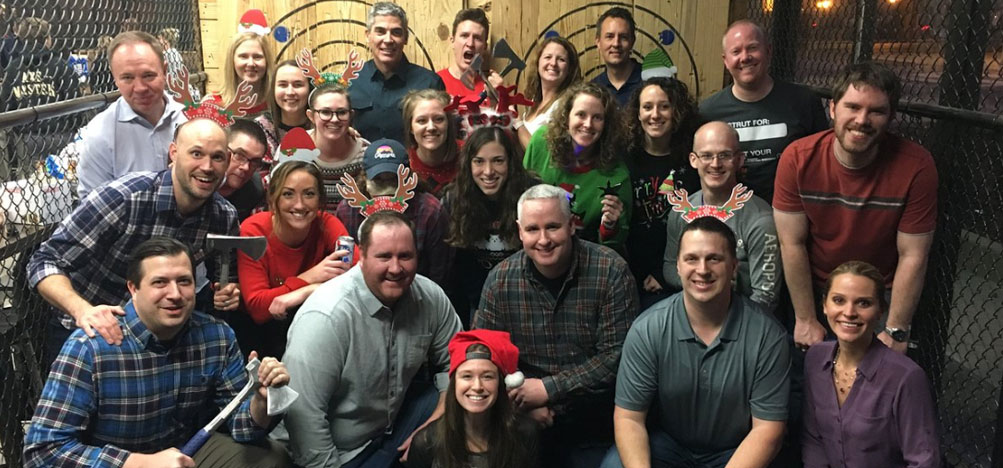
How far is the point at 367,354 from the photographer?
2863mm

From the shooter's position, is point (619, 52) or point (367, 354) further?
point (619, 52)

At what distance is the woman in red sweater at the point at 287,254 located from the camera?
314 centimetres

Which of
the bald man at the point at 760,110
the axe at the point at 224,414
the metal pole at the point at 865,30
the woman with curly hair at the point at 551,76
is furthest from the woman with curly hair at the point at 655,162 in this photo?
the axe at the point at 224,414

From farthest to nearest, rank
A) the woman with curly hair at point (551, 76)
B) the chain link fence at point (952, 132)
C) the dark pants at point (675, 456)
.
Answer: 1. the woman with curly hair at point (551, 76)
2. the chain link fence at point (952, 132)
3. the dark pants at point (675, 456)

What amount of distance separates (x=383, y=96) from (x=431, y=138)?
35.7 inches

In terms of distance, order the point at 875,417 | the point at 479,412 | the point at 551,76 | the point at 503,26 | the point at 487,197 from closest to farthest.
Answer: the point at 875,417, the point at 479,412, the point at 487,197, the point at 551,76, the point at 503,26

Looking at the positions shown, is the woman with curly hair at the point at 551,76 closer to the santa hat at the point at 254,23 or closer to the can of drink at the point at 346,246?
the can of drink at the point at 346,246

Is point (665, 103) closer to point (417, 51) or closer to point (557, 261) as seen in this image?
point (557, 261)

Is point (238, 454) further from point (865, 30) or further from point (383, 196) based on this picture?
point (865, 30)

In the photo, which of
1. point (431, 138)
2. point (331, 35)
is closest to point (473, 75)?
point (431, 138)

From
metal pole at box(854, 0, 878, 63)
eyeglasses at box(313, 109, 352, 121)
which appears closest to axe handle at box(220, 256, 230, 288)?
eyeglasses at box(313, 109, 352, 121)

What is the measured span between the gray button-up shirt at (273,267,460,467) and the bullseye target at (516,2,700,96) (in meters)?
2.82

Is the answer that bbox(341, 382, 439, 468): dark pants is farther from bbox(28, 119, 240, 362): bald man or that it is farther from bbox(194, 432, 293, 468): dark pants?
bbox(28, 119, 240, 362): bald man

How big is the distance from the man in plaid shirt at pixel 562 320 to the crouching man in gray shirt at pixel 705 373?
22 cm
